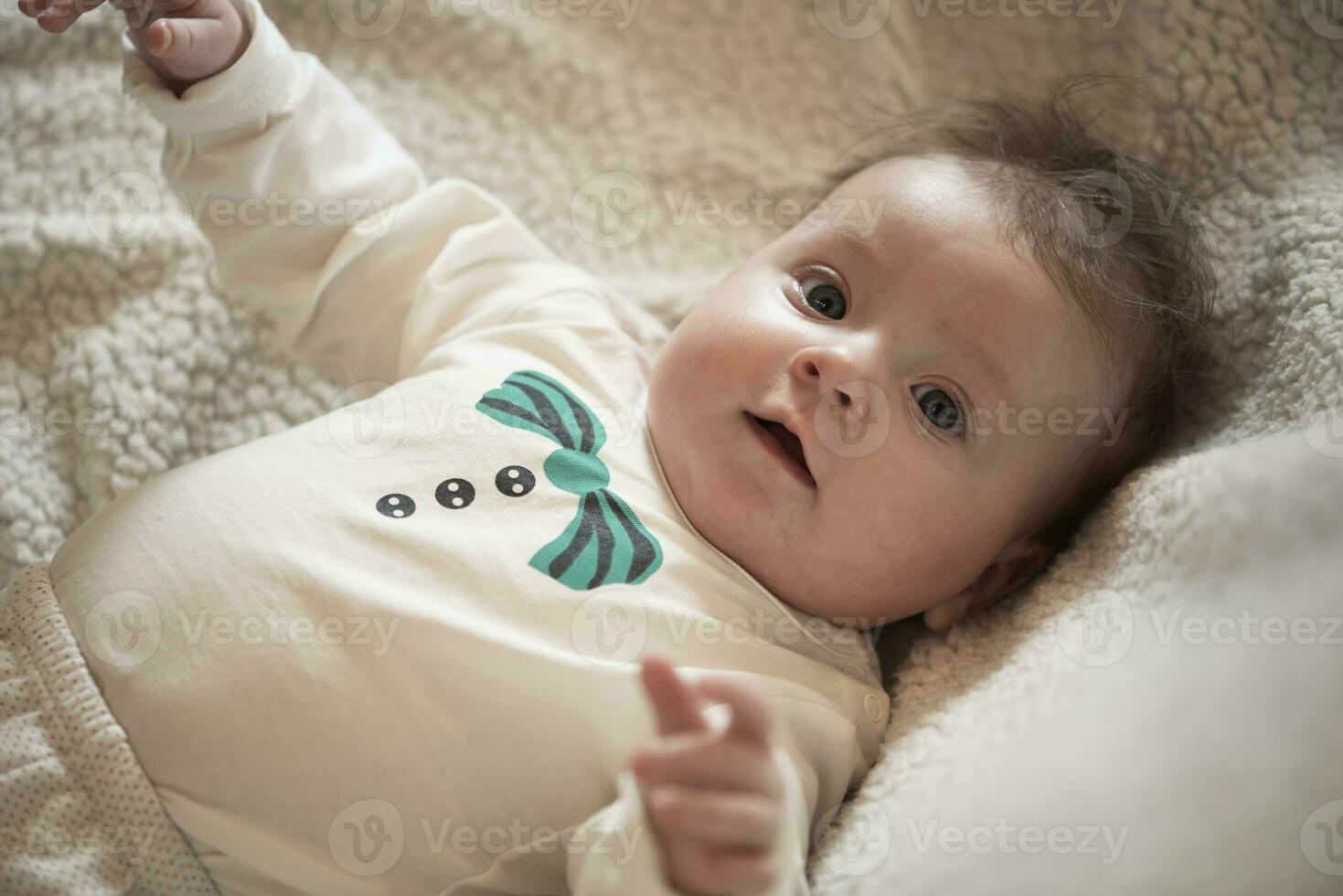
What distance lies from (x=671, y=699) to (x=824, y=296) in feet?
1.79

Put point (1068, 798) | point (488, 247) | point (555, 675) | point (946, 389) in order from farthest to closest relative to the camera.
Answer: point (488, 247) < point (946, 389) < point (555, 675) < point (1068, 798)

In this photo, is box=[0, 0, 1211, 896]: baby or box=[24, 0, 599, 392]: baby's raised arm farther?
box=[24, 0, 599, 392]: baby's raised arm

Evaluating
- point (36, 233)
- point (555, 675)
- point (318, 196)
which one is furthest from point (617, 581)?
point (36, 233)

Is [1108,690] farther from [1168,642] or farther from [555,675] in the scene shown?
[555,675]

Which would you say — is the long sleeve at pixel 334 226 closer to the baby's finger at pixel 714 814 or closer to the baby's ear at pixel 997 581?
the baby's ear at pixel 997 581

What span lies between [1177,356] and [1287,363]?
0.11 m

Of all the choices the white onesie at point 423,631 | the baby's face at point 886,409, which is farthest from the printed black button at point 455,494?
the baby's face at point 886,409

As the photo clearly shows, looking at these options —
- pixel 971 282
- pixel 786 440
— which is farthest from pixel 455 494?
pixel 971 282

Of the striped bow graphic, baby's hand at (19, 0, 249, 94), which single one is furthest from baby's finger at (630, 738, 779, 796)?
baby's hand at (19, 0, 249, 94)

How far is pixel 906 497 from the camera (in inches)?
41.6

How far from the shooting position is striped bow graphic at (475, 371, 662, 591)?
40.8 inches

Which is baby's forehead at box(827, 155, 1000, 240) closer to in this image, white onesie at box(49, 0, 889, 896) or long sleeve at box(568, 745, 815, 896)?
white onesie at box(49, 0, 889, 896)

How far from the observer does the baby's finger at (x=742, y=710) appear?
0.72 m

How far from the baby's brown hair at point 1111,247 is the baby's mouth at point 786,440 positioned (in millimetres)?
299
